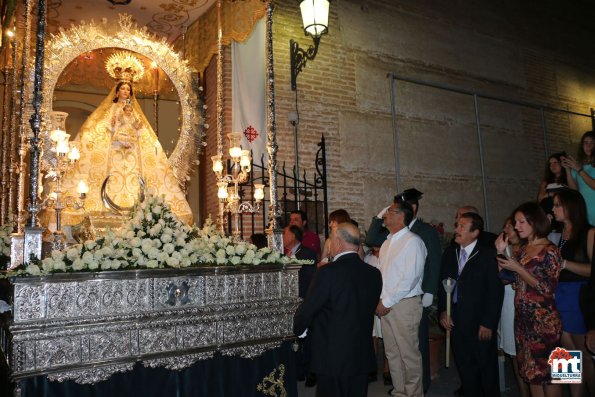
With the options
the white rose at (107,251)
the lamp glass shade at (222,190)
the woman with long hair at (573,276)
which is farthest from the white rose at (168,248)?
the woman with long hair at (573,276)

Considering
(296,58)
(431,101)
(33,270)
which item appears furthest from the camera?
(431,101)

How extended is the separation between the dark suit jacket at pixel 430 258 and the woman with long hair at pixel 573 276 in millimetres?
1313

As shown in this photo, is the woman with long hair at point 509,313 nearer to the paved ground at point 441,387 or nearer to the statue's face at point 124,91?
the paved ground at point 441,387

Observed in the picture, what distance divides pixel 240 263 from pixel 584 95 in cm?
1390

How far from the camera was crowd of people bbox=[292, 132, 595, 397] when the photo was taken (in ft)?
12.2

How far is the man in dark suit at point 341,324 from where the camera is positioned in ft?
12.1

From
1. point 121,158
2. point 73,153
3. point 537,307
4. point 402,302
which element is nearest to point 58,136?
point 73,153

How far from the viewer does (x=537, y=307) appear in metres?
4.05

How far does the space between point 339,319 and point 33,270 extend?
229cm

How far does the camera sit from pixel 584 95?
1462 centimetres

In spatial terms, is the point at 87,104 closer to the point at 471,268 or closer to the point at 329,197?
the point at 329,197

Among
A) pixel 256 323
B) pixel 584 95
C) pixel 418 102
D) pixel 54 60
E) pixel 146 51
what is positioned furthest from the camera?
pixel 584 95

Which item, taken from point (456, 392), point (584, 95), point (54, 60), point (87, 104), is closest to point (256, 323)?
point (456, 392)

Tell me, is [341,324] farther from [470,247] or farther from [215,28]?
[215,28]
